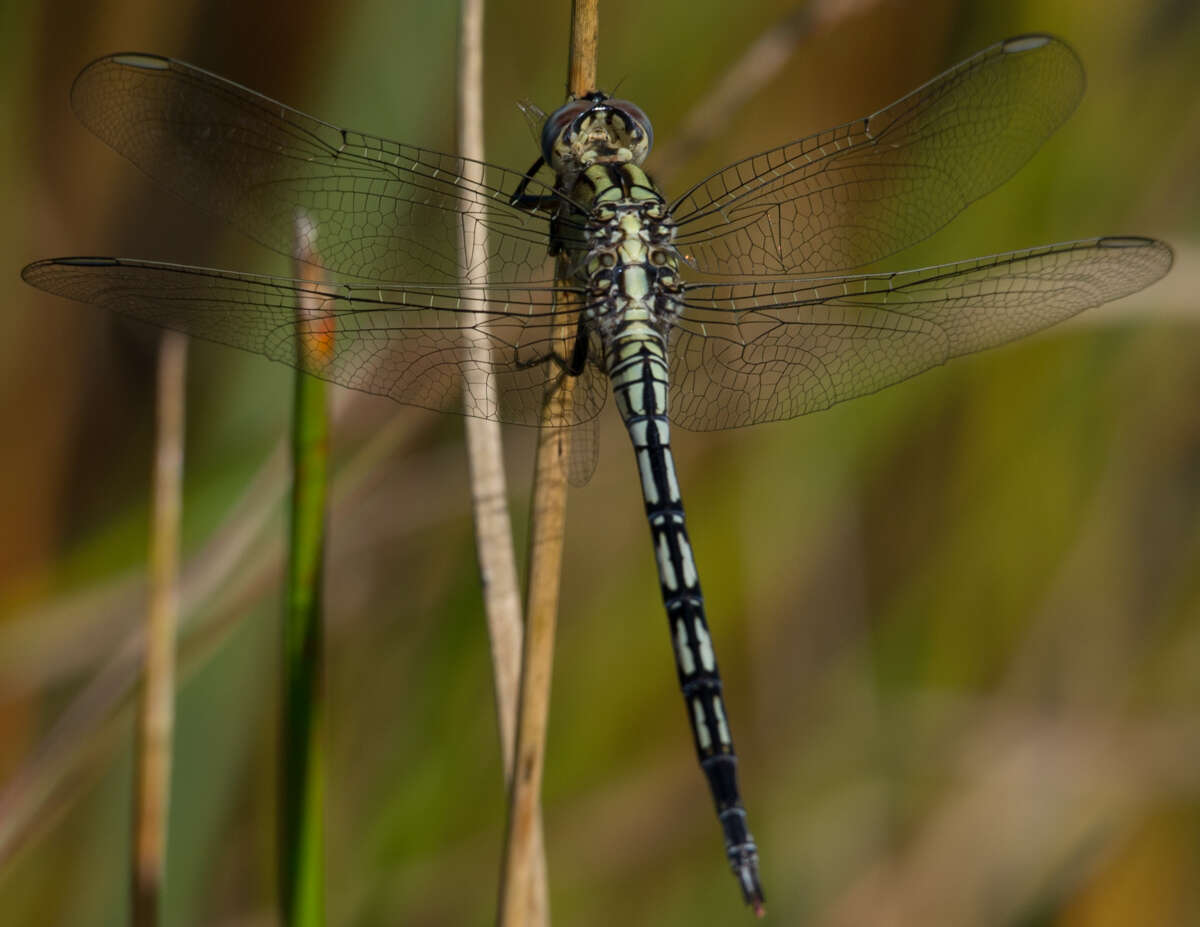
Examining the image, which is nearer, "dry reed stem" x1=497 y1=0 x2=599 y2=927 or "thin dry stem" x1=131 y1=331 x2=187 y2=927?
"dry reed stem" x1=497 y1=0 x2=599 y2=927

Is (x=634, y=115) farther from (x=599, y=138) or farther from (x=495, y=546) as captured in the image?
(x=495, y=546)

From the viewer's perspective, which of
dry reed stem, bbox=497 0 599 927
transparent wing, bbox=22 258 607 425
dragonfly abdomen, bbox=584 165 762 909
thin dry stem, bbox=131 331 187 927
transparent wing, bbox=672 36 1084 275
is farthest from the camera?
transparent wing, bbox=672 36 1084 275

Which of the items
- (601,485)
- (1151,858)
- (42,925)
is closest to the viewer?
(42,925)

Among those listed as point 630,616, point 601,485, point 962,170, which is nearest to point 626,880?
point 630,616

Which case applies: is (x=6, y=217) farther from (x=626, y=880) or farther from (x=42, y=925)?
(x=626, y=880)

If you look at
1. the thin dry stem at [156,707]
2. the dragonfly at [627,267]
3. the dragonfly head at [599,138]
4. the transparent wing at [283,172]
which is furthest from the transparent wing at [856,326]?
the thin dry stem at [156,707]

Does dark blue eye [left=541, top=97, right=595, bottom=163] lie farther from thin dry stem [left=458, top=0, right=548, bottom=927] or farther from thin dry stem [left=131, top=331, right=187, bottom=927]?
thin dry stem [left=131, top=331, right=187, bottom=927]

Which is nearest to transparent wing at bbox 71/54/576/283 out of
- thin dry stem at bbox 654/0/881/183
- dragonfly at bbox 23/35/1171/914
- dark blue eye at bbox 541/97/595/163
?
dragonfly at bbox 23/35/1171/914
